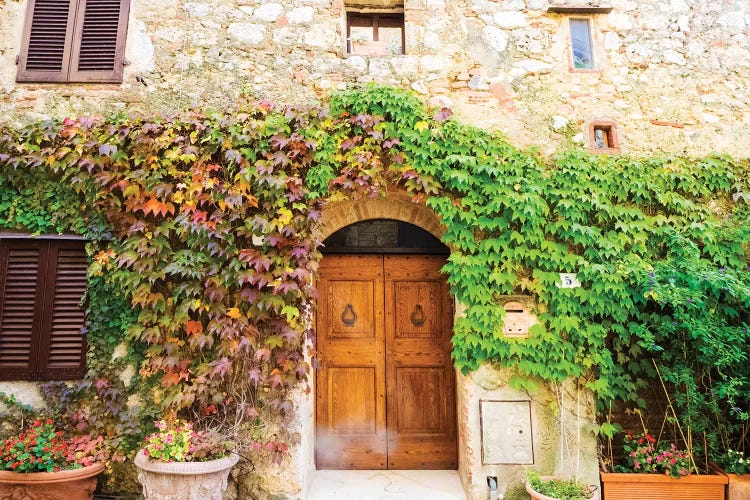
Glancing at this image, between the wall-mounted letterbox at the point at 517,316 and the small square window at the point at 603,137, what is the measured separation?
1.60 metres

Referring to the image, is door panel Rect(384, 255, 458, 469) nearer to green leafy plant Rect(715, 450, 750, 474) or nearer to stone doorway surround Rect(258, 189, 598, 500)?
stone doorway surround Rect(258, 189, 598, 500)

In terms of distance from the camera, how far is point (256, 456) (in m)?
3.53

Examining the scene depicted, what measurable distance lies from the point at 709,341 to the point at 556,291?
113 centimetres

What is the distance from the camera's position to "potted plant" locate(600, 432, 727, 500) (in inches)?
128

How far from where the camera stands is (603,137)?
4.05 meters

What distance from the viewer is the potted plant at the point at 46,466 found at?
124 inches

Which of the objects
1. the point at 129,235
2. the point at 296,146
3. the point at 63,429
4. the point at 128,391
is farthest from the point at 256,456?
the point at 296,146

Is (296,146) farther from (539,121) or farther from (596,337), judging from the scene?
(596,337)

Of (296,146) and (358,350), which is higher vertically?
(296,146)

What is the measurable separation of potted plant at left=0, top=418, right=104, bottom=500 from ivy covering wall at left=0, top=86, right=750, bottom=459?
230 mm

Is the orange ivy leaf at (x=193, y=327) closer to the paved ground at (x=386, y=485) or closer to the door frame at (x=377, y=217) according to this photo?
the door frame at (x=377, y=217)

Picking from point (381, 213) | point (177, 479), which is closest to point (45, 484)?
point (177, 479)

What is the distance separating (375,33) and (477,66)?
1128 mm

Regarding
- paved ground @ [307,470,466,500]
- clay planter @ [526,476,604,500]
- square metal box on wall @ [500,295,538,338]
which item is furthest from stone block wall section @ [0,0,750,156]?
paved ground @ [307,470,466,500]
